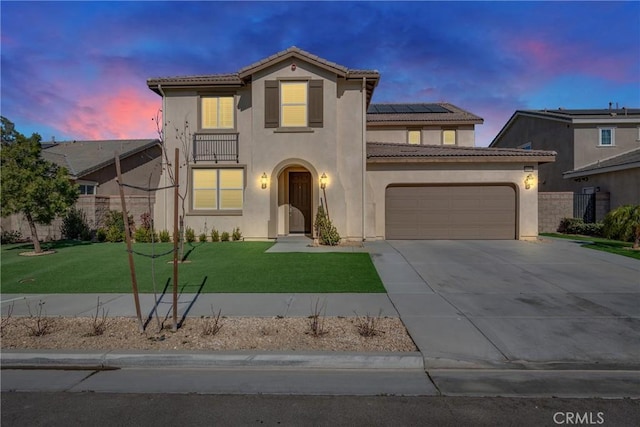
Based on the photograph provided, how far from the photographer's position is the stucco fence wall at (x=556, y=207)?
792 inches

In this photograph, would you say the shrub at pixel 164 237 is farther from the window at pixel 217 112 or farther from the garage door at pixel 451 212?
the garage door at pixel 451 212

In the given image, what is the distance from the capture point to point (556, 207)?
66.4ft

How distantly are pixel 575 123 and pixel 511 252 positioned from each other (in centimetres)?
1567

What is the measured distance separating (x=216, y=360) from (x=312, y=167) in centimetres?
1121

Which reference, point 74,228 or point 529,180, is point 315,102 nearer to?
point 529,180

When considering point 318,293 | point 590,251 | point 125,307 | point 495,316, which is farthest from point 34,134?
point 590,251

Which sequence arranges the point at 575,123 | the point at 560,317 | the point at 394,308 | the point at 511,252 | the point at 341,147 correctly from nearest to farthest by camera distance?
the point at 560,317
the point at 394,308
the point at 511,252
the point at 341,147
the point at 575,123

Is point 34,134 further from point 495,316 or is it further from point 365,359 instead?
point 495,316

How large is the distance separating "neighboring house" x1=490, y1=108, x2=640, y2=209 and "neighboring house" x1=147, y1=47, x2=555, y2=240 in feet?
22.6

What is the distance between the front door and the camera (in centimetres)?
1705

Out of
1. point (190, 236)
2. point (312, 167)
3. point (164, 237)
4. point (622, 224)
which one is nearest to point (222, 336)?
point (312, 167)

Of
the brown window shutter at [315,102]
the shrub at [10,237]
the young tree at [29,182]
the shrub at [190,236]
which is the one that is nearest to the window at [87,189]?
the shrub at [10,237]

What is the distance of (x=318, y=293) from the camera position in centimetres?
793

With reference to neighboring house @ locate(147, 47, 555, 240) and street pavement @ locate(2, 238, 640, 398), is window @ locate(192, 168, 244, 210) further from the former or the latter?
street pavement @ locate(2, 238, 640, 398)
